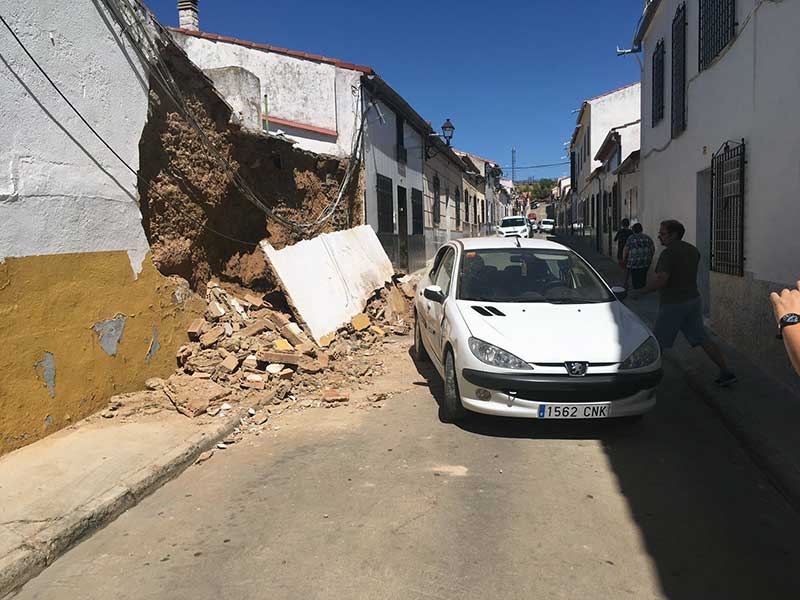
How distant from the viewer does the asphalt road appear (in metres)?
2.98

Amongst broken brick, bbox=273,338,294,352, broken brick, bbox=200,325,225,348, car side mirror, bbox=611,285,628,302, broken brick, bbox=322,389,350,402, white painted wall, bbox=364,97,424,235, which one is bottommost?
broken brick, bbox=322,389,350,402

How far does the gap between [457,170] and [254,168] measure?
20896 millimetres

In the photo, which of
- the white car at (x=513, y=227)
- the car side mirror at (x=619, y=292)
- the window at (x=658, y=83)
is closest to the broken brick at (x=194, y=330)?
the car side mirror at (x=619, y=292)

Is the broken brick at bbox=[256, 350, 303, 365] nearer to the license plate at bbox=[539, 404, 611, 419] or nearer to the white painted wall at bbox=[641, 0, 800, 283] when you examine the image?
the license plate at bbox=[539, 404, 611, 419]

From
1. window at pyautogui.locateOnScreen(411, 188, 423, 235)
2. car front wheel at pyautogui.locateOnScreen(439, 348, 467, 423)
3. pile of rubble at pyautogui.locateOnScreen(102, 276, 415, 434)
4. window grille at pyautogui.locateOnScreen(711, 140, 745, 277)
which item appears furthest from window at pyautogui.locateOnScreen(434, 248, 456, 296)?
window at pyautogui.locateOnScreen(411, 188, 423, 235)

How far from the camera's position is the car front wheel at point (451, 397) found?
5.23m

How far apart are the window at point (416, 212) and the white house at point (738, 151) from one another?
9390 mm

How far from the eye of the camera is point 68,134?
5.20 m

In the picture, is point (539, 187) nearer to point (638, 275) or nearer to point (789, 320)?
point (638, 275)

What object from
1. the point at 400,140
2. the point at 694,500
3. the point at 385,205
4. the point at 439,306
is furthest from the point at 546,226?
the point at 694,500

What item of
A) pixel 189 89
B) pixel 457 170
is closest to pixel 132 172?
pixel 189 89

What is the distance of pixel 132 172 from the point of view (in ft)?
20.1

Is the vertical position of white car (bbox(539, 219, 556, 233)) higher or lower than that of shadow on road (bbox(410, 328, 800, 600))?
higher

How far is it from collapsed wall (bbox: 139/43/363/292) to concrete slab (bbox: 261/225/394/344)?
2.20 ft
